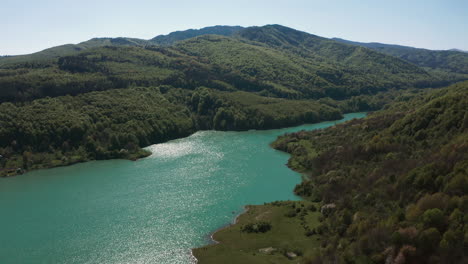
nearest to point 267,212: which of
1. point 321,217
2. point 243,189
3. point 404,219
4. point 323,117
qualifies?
point 321,217

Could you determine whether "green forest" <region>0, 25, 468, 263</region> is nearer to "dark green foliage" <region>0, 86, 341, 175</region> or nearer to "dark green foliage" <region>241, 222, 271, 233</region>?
"dark green foliage" <region>241, 222, 271, 233</region>

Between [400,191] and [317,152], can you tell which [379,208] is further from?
[317,152]

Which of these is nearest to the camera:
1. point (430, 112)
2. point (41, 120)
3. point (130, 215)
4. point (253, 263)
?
point (253, 263)

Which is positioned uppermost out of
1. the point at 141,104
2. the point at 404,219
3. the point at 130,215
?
the point at 141,104

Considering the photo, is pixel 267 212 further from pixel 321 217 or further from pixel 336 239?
pixel 336 239

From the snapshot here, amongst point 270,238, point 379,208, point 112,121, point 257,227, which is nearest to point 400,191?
point 379,208

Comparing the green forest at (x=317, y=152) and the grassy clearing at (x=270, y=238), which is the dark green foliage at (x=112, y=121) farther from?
the grassy clearing at (x=270, y=238)
